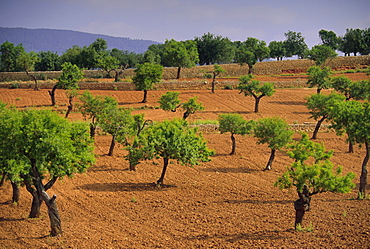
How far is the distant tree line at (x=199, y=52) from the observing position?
78562 millimetres

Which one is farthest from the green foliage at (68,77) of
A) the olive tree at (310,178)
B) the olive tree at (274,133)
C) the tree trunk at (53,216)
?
the olive tree at (310,178)

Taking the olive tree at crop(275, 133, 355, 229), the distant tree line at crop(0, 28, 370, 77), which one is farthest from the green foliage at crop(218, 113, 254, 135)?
the distant tree line at crop(0, 28, 370, 77)

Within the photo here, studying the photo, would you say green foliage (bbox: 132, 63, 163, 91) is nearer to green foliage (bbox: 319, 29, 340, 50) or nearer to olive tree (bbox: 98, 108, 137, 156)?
olive tree (bbox: 98, 108, 137, 156)

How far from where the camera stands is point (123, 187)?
24.4 meters

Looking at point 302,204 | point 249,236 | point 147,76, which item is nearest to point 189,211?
point 249,236

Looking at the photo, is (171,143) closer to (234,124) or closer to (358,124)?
(358,124)

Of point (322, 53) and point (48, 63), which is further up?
point (322, 53)

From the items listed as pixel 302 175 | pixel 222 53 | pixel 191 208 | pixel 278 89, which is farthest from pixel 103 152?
pixel 222 53

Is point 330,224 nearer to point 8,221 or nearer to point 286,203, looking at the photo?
point 286,203

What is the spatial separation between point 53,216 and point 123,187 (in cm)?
825

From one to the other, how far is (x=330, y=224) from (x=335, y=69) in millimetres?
75888

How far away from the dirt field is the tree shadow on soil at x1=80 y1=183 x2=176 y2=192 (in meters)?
0.06

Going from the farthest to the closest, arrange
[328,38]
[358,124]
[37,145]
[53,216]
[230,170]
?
[328,38] < [230,170] < [358,124] < [53,216] < [37,145]

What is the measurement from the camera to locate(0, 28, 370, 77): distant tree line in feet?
258
